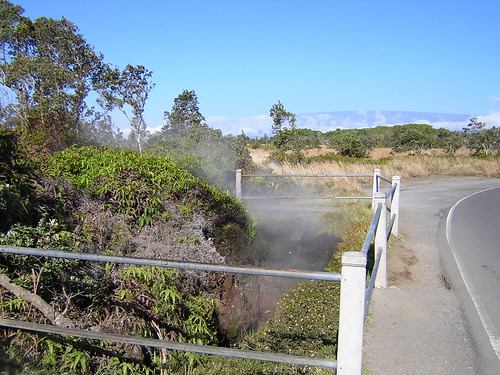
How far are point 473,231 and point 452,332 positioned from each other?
633 centimetres

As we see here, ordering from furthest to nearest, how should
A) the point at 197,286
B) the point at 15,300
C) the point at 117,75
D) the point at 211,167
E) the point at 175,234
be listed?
the point at 117,75 → the point at 211,167 → the point at 175,234 → the point at 197,286 → the point at 15,300

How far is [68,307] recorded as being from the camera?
4340 millimetres

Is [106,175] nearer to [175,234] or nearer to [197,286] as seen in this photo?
[175,234]

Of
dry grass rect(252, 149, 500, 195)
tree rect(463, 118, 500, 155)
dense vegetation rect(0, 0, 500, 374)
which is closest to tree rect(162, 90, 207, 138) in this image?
dry grass rect(252, 149, 500, 195)

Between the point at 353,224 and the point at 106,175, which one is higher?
the point at 106,175

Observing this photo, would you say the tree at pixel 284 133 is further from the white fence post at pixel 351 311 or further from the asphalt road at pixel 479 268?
the white fence post at pixel 351 311

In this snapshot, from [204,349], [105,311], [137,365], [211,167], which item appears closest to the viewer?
[204,349]

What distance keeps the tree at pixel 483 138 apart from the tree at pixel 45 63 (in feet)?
103

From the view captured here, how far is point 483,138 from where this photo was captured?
39500 mm

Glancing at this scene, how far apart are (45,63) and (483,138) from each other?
36107 mm

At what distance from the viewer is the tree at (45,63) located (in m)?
15.0

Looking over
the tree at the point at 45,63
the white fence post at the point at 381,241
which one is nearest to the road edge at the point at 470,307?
the white fence post at the point at 381,241

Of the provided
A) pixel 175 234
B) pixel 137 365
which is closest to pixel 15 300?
pixel 137 365

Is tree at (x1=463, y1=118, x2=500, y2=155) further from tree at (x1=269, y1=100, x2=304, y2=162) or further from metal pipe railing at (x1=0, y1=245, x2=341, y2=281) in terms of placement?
metal pipe railing at (x1=0, y1=245, x2=341, y2=281)
